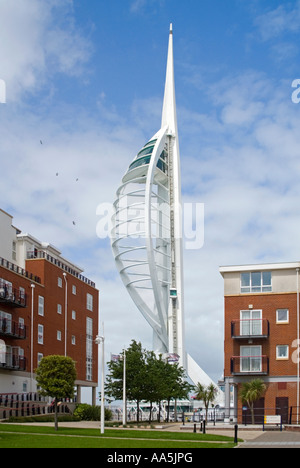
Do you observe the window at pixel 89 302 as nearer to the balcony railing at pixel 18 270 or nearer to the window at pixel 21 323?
the balcony railing at pixel 18 270

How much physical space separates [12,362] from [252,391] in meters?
21.1

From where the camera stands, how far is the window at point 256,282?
4703 cm

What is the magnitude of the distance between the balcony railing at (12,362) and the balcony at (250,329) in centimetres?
1748

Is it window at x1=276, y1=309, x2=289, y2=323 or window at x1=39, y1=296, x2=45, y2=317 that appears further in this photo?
window at x1=39, y1=296, x2=45, y2=317

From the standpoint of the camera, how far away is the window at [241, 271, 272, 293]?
47.0 m

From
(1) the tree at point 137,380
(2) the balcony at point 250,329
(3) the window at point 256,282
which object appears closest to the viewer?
(2) the balcony at point 250,329

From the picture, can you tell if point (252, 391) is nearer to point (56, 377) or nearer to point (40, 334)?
point (56, 377)

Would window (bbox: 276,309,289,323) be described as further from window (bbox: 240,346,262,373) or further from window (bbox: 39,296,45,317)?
window (bbox: 39,296,45,317)

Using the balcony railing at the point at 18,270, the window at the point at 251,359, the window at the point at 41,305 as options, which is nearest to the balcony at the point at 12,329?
the balcony railing at the point at 18,270

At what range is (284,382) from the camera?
45.5 metres

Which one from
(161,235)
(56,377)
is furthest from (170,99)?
(56,377)

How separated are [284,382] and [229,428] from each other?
8.19 meters

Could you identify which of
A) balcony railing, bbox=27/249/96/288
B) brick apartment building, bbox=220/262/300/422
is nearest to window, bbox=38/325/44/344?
balcony railing, bbox=27/249/96/288
